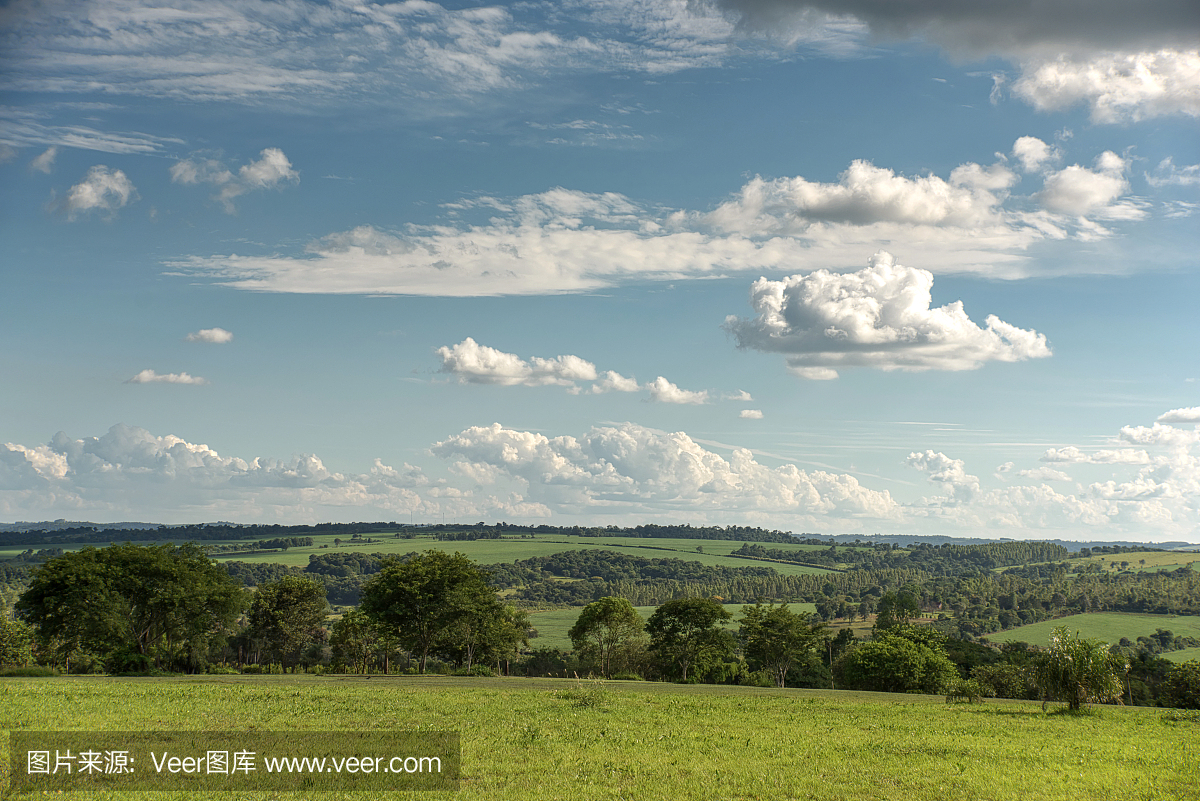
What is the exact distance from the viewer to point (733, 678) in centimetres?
11194

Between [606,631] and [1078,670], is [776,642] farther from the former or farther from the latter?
[1078,670]

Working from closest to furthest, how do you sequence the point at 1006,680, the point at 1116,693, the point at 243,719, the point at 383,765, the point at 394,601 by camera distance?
the point at 383,765
the point at 243,719
the point at 1116,693
the point at 1006,680
the point at 394,601

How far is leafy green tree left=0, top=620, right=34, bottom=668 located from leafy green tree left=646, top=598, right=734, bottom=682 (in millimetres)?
92438

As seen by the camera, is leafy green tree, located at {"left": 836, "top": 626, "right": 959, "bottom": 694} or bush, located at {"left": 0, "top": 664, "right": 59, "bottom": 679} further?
leafy green tree, located at {"left": 836, "top": 626, "right": 959, "bottom": 694}

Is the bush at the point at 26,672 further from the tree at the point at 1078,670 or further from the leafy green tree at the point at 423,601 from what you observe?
the tree at the point at 1078,670

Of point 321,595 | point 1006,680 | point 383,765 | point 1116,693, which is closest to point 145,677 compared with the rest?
point 383,765

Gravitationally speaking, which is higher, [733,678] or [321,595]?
[321,595]

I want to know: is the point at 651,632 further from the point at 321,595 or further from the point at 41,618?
the point at 41,618

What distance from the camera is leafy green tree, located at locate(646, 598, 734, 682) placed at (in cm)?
11400

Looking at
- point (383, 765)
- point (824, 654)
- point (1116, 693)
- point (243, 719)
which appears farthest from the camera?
point (824, 654)

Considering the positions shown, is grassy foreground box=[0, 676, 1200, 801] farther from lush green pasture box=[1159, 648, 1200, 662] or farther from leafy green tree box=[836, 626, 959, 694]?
lush green pasture box=[1159, 648, 1200, 662]

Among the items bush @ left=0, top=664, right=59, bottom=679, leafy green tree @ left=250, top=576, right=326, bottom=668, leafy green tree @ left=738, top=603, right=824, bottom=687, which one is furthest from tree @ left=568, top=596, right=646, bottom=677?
bush @ left=0, top=664, right=59, bottom=679

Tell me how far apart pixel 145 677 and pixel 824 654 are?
146 m

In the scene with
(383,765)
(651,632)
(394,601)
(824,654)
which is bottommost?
(824,654)
